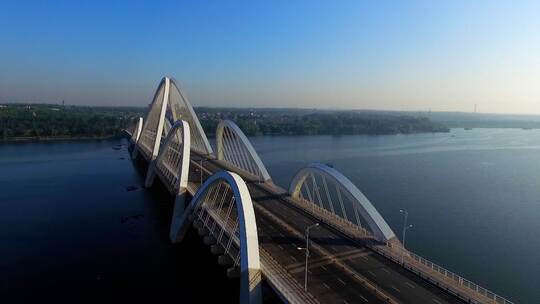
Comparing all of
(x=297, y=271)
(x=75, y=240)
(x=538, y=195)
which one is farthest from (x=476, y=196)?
(x=75, y=240)

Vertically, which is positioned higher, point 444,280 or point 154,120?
point 154,120

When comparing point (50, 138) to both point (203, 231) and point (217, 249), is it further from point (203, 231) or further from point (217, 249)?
point (217, 249)

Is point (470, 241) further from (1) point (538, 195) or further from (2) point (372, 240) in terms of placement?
(1) point (538, 195)

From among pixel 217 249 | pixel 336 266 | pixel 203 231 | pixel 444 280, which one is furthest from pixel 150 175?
pixel 444 280

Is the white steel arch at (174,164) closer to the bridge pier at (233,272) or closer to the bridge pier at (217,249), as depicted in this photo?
the bridge pier at (217,249)

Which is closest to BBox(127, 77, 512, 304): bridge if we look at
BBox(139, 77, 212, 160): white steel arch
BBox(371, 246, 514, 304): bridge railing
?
BBox(371, 246, 514, 304): bridge railing

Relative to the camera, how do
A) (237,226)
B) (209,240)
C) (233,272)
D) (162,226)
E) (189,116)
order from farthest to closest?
(189,116)
(162,226)
(209,240)
(237,226)
(233,272)
